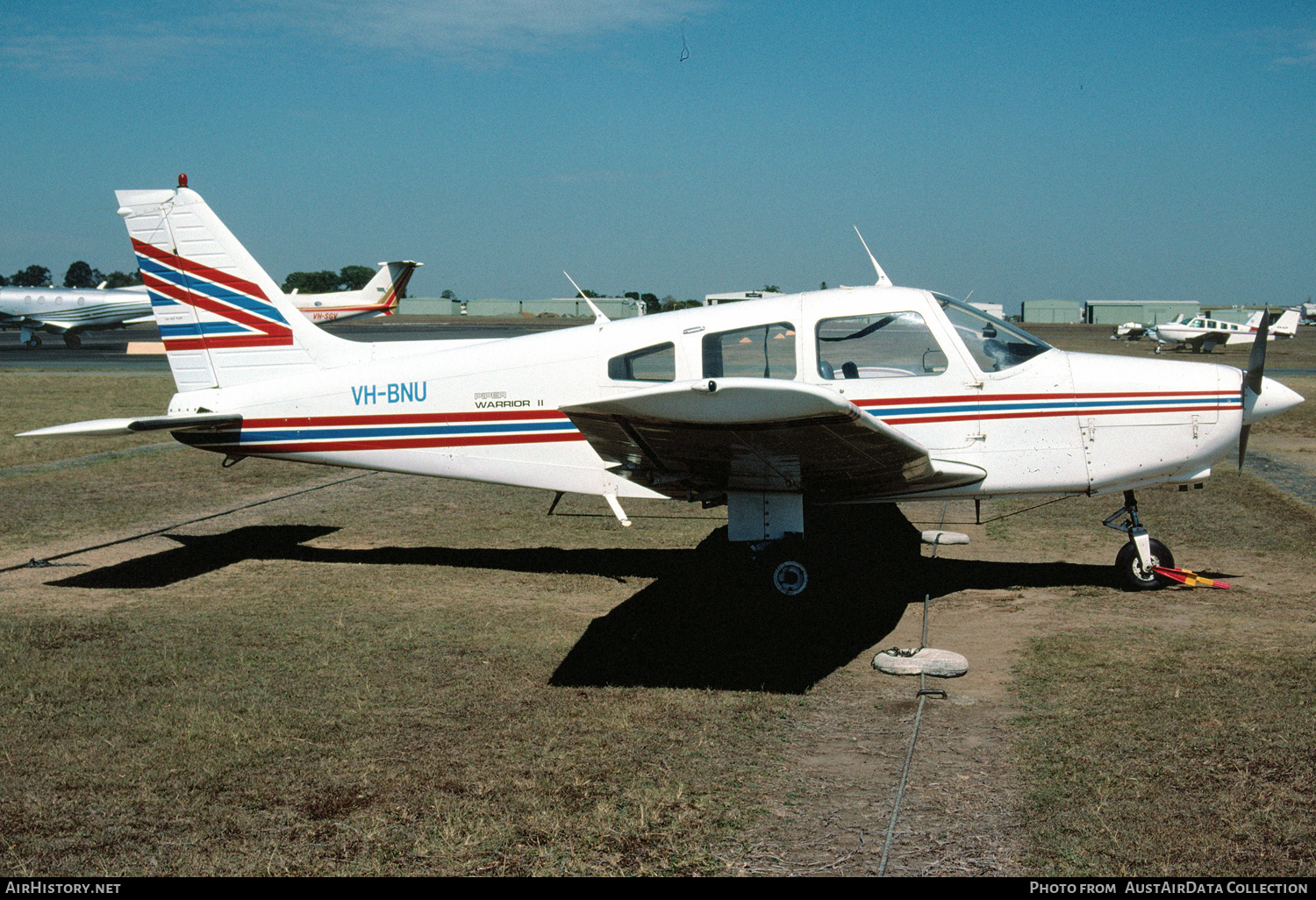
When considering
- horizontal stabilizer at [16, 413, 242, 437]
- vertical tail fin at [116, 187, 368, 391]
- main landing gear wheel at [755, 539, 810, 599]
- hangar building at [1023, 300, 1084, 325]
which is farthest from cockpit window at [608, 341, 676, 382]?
hangar building at [1023, 300, 1084, 325]

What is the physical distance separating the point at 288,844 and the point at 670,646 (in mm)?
3233

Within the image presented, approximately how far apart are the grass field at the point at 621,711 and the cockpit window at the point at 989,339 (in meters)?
1.90

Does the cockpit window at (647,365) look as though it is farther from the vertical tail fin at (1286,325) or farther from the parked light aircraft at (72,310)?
the vertical tail fin at (1286,325)

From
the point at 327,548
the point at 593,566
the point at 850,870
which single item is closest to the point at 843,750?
the point at 850,870

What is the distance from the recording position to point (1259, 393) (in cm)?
764

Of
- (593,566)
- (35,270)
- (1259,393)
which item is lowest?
(593,566)

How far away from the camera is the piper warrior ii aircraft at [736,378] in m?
7.41

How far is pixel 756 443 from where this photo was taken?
6.30m

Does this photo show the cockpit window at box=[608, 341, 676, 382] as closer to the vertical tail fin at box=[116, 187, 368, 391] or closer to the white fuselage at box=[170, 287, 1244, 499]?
the white fuselage at box=[170, 287, 1244, 499]

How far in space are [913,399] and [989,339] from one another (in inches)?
31.0

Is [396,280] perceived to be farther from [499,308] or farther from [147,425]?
[499,308]

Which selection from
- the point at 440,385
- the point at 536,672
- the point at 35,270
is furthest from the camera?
the point at 35,270

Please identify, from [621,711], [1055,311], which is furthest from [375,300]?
[1055,311]
